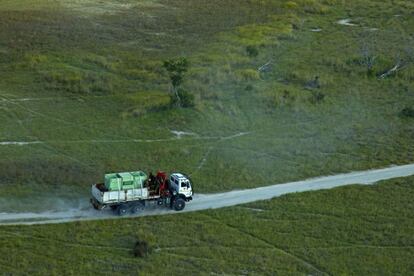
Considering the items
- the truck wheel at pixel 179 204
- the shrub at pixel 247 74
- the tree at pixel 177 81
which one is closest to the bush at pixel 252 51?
the shrub at pixel 247 74

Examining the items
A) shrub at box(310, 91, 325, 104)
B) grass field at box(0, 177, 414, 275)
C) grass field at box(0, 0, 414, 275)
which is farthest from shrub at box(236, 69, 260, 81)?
grass field at box(0, 177, 414, 275)

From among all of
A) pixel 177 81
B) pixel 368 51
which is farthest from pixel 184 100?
pixel 368 51

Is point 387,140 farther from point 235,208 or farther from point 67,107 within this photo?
point 67,107

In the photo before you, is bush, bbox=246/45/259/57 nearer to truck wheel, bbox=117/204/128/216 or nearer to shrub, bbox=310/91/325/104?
shrub, bbox=310/91/325/104

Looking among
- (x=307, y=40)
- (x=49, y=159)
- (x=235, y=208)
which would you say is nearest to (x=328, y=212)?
(x=235, y=208)

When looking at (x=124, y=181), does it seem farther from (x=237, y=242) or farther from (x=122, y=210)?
(x=237, y=242)

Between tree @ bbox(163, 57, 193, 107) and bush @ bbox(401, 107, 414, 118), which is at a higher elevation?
tree @ bbox(163, 57, 193, 107)

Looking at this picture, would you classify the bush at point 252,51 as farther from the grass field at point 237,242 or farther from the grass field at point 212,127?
the grass field at point 237,242
